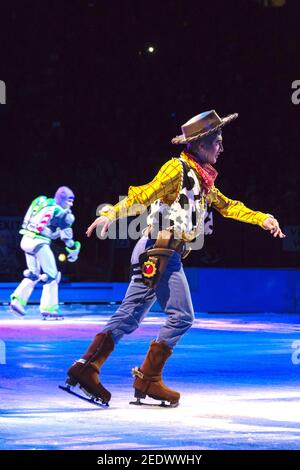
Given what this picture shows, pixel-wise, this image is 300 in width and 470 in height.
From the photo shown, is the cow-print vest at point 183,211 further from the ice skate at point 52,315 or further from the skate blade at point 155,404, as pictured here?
the ice skate at point 52,315

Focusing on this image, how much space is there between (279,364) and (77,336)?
4260mm

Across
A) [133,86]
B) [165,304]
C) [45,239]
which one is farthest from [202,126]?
[133,86]

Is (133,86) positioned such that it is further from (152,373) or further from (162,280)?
(152,373)

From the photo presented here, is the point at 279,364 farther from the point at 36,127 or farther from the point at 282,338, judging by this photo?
the point at 36,127

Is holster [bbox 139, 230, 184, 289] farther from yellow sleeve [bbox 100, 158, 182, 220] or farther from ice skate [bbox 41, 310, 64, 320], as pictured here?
ice skate [bbox 41, 310, 64, 320]

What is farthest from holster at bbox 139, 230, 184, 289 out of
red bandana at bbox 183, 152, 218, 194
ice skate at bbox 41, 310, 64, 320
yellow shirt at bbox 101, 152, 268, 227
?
ice skate at bbox 41, 310, 64, 320

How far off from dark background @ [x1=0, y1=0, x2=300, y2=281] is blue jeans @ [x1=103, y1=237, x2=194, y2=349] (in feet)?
67.5

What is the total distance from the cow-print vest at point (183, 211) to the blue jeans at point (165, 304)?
0.17 meters

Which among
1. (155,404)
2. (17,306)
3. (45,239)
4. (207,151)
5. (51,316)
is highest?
(45,239)

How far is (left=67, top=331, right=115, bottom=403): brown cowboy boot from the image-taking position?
873 cm

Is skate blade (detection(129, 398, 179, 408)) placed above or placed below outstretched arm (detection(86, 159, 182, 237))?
below

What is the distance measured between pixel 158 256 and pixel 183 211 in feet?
1.26

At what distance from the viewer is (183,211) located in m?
9.01

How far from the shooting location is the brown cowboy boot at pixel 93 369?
873 centimetres
